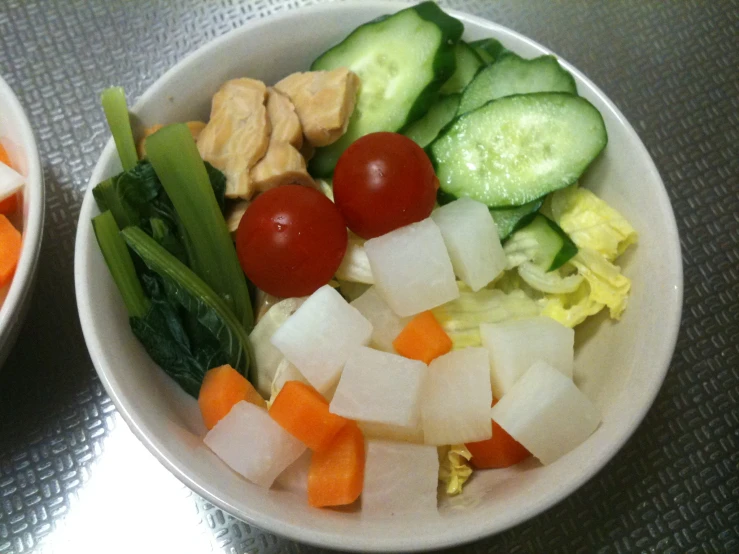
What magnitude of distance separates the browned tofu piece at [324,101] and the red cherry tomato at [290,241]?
0.15 m

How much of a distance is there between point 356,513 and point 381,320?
369mm

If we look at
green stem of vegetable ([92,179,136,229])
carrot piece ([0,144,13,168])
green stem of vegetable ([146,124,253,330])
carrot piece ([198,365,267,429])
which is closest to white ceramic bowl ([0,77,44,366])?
carrot piece ([0,144,13,168])

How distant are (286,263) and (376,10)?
646mm

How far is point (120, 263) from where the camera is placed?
1159 millimetres

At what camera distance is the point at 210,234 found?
4.01ft

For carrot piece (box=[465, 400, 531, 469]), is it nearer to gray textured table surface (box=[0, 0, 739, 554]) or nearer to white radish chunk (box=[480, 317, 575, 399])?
white radish chunk (box=[480, 317, 575, 399])

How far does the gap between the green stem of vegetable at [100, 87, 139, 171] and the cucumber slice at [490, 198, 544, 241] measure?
76 centimetres

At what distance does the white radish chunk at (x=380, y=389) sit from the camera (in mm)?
1052

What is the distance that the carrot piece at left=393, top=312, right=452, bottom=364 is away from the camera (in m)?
1.16

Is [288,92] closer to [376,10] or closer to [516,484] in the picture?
[376,10]

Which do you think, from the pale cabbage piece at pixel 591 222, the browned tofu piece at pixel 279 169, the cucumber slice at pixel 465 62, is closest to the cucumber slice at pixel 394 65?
the cucumber slice at pixel 465 62

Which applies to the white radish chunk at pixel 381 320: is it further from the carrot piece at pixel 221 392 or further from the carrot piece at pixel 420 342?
the carrot piece at pixel 221 392

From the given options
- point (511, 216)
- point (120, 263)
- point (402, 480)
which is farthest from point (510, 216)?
point (120, 263)

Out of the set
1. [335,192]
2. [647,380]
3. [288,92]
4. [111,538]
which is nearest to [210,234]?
[335,192]
